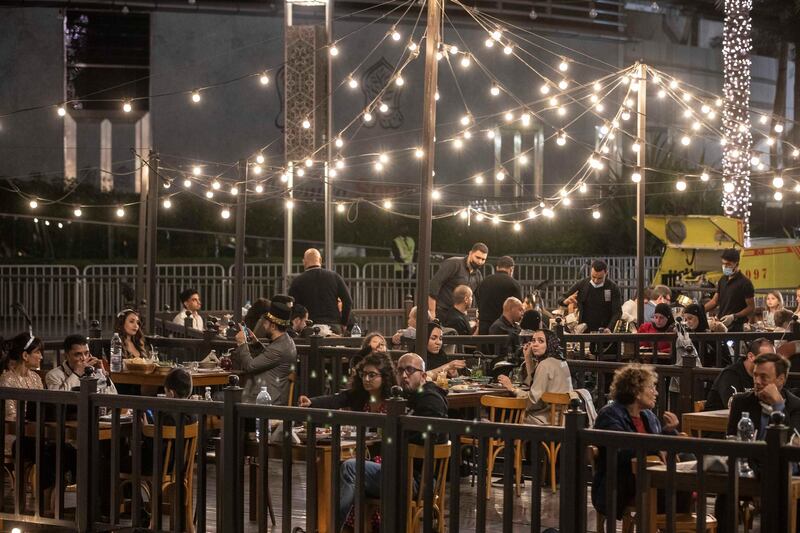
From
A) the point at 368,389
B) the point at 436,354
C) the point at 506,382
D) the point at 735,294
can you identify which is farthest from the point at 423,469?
the point at 735,294

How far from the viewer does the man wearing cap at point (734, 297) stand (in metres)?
16.6

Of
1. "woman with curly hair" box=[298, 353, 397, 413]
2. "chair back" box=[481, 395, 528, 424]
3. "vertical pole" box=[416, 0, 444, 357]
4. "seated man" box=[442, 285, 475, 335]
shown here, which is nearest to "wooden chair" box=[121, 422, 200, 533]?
"woman with curly hair" box=[298, 353, 397, 413]

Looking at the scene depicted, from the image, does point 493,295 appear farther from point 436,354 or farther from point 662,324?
point 436,354

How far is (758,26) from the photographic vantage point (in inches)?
1276

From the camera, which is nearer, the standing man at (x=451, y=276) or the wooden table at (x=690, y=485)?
the wooden table at (x=690, y=485)

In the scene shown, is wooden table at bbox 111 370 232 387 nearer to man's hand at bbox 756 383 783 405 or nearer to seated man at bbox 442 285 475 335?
seated man at bbox 442 285 475 335

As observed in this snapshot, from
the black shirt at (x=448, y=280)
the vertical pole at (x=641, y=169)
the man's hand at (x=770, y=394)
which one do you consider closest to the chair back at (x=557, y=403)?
the man's hand at (x=770, y=394)

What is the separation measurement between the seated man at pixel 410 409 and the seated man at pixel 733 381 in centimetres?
240

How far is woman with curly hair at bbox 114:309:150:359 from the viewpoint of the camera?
13.4 m

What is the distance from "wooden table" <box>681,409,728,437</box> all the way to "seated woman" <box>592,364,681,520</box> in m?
1.05

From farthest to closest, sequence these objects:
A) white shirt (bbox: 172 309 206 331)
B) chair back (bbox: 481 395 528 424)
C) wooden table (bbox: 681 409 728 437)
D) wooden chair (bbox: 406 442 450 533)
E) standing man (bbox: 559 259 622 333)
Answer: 1. white shirt (bbox: 172 309 206 331)
2. standing man (bbox: 559 259 622 333)
3. chair back (bbox: 481 395 528 424)
4. wooden table (bbox: 681 409 728 437)
5. wooden chair (bbox: 406 442 450 533)

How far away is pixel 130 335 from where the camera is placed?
1349cm

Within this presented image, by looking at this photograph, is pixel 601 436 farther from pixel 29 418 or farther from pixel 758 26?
pixel 758 26

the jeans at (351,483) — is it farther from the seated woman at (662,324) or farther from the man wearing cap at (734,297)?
the man wearing cap at (734,297)
